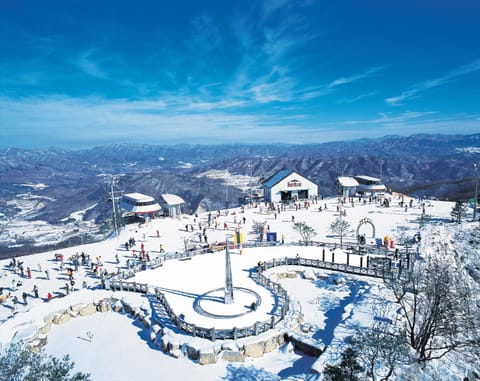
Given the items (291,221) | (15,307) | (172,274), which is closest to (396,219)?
(291,221)

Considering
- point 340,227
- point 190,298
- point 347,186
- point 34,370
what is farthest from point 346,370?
point 347,186

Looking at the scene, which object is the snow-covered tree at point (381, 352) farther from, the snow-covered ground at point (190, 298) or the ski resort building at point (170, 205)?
the ski resort building at point (170, 205)

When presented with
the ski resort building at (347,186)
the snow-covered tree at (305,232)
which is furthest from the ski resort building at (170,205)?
the ski resort building at (347,186)

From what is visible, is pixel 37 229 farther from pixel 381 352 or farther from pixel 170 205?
pixel 381 352

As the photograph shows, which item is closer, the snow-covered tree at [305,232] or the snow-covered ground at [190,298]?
the snow-covered ground at [190,298]

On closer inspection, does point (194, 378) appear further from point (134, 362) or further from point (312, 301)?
point (312, 301)

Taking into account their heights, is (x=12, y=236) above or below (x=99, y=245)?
below
